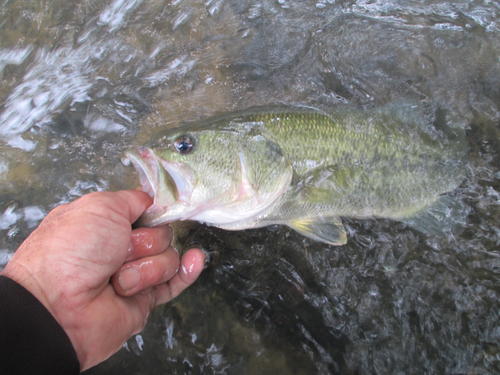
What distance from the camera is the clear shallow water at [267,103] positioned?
2.57 m

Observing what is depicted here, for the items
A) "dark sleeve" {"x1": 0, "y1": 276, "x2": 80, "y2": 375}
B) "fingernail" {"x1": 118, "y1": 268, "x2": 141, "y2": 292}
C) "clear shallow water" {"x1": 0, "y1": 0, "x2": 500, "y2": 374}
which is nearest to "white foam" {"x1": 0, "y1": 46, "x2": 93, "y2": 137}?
"clear shallow water" {"x1": 0, "y1": 0, "x2": 500, "y2": 374}

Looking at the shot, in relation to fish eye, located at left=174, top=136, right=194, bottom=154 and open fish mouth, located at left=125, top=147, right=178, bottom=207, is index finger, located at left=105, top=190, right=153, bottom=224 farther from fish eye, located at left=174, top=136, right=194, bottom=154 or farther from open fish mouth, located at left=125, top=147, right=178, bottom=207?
fish eye, located at left=174, top=136, right=194, bottom=154

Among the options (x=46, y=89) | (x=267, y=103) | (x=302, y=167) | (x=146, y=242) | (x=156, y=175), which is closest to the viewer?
(x=156, y=175)

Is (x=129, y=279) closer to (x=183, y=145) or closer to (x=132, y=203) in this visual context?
(x=132, y=203)

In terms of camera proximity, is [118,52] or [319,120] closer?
[319,120]

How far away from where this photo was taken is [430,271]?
2686mm

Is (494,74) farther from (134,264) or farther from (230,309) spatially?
(134,264)

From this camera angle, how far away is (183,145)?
208 cm

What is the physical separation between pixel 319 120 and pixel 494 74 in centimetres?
211

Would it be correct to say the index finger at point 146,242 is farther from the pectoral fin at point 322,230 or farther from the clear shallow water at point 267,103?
the pectoral fin at point 322,230

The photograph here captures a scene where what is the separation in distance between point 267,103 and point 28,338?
8.67 feet

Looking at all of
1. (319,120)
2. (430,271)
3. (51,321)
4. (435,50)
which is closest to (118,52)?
(319,120)

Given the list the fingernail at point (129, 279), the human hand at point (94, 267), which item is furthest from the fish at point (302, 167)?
the fingernail at point (129, 279)

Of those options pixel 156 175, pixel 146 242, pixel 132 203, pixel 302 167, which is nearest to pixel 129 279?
pixel 146 242
